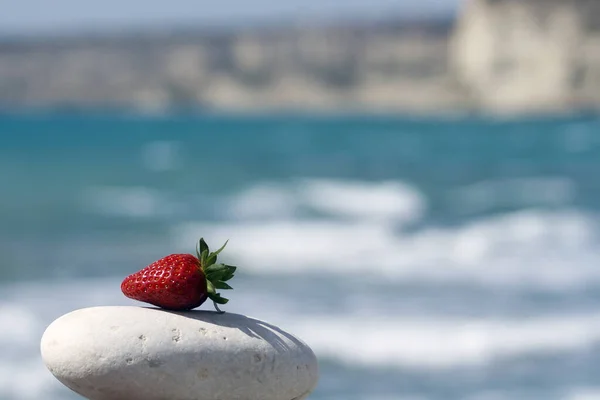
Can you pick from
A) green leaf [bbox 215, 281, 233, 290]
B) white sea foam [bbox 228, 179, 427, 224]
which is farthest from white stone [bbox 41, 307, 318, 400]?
white sea foam [bbox 228, 179, 427, 224]

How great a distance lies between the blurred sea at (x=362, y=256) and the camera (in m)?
7.71

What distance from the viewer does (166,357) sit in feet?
10.5

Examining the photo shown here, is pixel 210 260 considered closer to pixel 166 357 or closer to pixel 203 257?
pixel 203 257

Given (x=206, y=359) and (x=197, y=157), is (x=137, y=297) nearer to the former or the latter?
(x=206, y=359)

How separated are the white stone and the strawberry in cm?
5

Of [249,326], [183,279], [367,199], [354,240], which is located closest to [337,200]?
[367,199]

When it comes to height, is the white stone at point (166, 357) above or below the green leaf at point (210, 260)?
below

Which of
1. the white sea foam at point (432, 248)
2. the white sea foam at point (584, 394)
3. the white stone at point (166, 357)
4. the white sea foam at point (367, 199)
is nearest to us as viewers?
the white stone at point (166, 357)

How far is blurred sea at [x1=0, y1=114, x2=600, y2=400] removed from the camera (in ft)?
25.3

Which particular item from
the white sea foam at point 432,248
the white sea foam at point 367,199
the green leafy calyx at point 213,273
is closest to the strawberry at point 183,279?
the green leafy calyx at point 213,273

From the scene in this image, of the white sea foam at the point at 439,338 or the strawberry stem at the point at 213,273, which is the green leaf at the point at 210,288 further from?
the white sea foam at the point at 439,338

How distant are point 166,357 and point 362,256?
1010 cm

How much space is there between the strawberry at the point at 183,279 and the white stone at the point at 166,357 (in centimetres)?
5

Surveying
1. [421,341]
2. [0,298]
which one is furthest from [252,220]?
[421,341]
